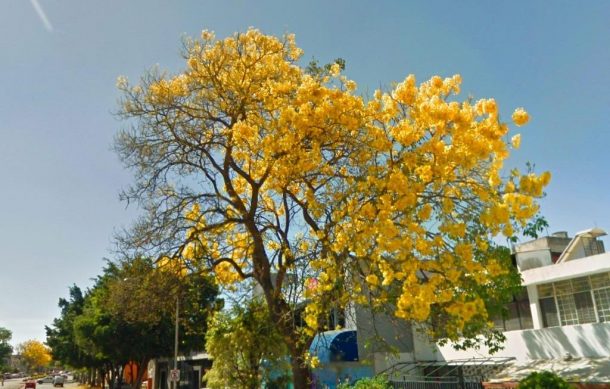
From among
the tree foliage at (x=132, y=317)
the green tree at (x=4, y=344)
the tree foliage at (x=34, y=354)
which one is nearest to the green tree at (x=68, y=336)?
the tree foliage at (x=132, y=317)

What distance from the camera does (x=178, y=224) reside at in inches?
500

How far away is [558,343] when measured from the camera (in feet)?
49.4

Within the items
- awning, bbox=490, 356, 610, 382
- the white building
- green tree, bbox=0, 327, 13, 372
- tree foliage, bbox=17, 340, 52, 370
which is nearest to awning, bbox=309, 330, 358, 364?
the white building

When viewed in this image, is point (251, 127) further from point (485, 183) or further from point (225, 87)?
point (485, 183)

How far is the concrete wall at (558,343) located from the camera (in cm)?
1388

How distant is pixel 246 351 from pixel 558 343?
32.5 feet

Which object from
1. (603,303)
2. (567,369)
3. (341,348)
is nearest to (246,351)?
(341,348)

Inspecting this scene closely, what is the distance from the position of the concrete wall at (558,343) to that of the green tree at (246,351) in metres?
6.93

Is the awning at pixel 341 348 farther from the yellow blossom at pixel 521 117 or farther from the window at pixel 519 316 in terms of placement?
the yellow blossom at pixel 521 117

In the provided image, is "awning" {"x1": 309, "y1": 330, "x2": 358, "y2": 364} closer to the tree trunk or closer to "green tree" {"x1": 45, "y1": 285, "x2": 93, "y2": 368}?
the tree trunk

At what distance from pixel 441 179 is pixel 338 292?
3.02 meters

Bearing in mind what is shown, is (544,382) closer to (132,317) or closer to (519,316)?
(519,316)

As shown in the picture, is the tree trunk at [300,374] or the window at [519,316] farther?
the window at [519,316]

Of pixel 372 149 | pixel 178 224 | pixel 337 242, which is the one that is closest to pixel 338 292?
pixel 337 242
